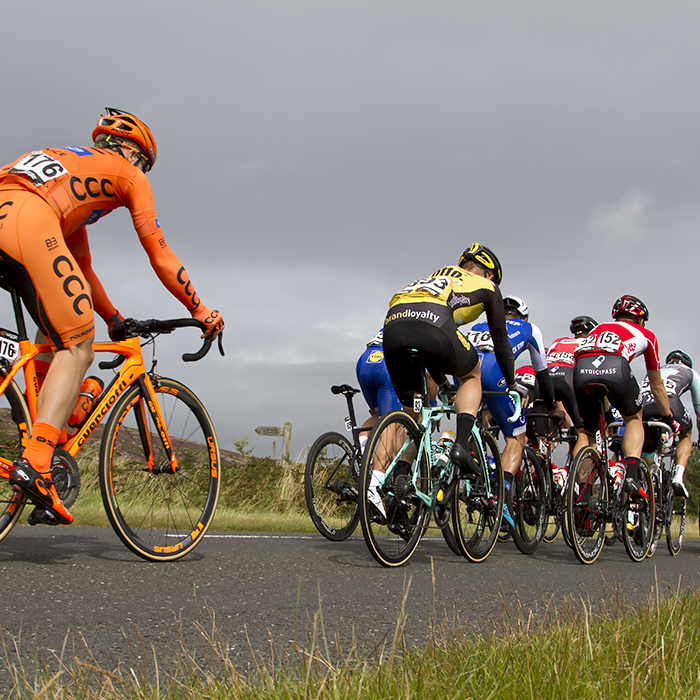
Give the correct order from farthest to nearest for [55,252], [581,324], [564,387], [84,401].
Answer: [581,324] < [564,387] < [84,401] < [55,252]

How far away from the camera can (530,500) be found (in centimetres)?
672

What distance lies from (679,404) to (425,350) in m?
5.86

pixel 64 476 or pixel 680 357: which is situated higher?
pixel 680 357

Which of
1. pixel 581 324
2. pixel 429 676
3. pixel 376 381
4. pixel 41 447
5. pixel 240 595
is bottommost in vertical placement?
pixel 240 595

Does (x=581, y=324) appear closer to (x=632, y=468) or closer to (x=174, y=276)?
(x=632, y=468)

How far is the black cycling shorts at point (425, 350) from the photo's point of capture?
4516 mm

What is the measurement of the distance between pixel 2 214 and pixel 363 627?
2452mm

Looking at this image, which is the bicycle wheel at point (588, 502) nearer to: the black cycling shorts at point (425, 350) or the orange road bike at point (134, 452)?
the black cycling shorts at point (425, 350)

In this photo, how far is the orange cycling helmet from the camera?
3947 millimetres

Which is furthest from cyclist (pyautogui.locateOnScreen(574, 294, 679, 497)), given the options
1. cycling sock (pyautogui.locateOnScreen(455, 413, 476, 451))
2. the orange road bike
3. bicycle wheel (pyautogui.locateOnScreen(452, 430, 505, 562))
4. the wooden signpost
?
the wooden signpost

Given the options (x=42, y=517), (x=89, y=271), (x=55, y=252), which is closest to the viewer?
(x=42, y=517)

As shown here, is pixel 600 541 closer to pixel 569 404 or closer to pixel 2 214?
pixel 569 404

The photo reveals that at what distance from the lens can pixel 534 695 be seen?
1695 mm

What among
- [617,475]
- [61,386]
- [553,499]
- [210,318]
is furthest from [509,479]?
[61,386]
